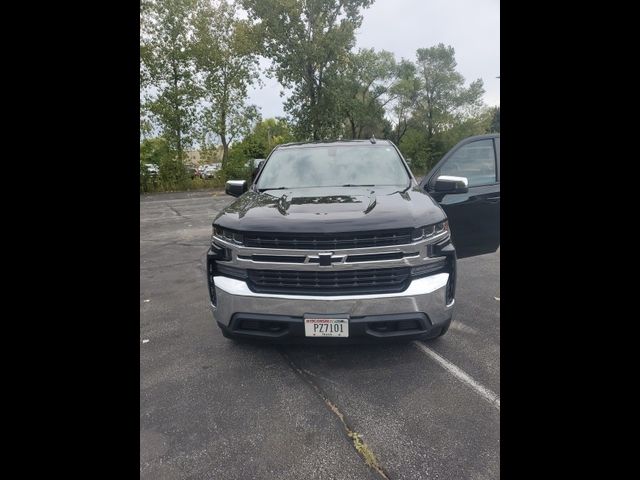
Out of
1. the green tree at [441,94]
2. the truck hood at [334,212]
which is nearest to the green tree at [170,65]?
the truck hood at [334,212]

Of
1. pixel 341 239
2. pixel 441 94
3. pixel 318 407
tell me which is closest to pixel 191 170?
pixel 341 239

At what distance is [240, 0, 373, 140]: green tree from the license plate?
2255 centimetres

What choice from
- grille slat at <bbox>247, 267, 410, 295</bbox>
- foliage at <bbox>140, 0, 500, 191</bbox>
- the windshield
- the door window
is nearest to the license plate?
grille slat at <bbox>247, 267, 410, 295</bbox>

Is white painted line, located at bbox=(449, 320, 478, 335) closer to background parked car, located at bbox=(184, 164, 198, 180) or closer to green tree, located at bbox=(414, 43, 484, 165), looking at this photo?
background parked car, located at bbox=(184, 164, 198, 180)

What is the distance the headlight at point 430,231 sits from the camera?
2.56 meters

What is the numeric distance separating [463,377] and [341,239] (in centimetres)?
136

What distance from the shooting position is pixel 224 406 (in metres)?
2.46

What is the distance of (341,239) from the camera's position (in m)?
2.51

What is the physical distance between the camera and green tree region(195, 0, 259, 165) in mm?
20719
